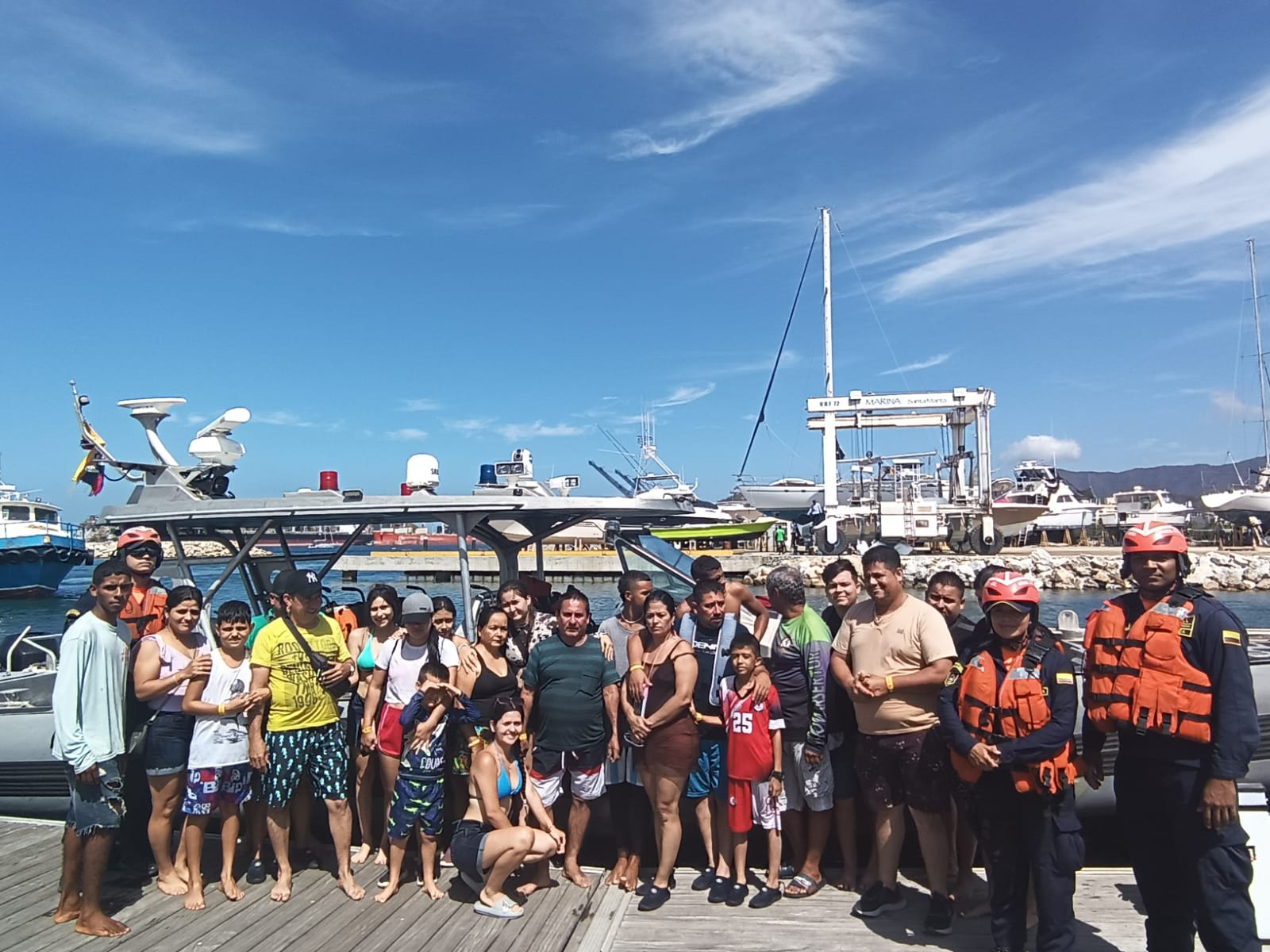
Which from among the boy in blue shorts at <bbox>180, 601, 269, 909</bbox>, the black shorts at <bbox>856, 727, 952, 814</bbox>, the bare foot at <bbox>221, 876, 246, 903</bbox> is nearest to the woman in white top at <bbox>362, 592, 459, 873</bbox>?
the boy in blue shorts at <bbox>180, 601, 269, 909</bbox>

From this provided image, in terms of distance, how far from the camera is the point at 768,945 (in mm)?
3836

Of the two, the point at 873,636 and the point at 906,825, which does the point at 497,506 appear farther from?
the point at 906,825

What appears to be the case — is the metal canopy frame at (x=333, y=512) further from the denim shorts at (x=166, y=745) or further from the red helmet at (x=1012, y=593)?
the red helmet at (x=1012, y=593)

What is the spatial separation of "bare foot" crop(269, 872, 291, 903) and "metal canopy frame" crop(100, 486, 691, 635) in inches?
73.5

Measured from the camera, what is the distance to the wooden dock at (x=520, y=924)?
12.7 feet

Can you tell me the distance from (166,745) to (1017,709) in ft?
13.0

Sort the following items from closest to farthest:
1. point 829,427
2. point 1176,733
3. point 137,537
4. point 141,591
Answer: point 1176,733, point 137,537, point 141,591, point 829,427

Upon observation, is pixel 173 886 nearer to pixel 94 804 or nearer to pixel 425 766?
pixel 94 804

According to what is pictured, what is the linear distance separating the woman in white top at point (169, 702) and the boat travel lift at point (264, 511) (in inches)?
49.1

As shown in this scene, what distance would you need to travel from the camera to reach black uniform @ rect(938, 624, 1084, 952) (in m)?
3.46

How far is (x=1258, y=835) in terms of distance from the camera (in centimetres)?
363

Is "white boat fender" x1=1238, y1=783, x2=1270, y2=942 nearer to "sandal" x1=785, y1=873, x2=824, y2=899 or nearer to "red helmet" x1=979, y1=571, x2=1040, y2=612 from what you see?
"red helmet" x1=979, y1=571, x2=1040, y2=612

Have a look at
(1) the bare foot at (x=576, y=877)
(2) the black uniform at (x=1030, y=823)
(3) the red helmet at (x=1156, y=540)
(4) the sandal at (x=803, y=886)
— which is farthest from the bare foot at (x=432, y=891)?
(3) the red helmet at (x=1156, y=540)

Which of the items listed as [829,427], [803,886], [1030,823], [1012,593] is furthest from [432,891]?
[829,427]
